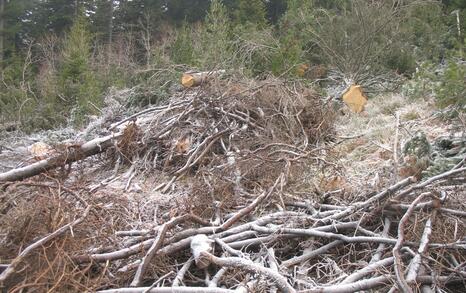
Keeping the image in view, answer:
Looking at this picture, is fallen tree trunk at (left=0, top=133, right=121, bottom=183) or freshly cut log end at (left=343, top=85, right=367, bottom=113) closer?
fallen tree trunk at (left=0, top=133, right=121, bottom=183)

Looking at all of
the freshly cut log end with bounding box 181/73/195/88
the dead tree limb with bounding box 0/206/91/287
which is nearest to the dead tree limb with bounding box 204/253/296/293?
the dead tree limb with bounding box 0/206/91/287

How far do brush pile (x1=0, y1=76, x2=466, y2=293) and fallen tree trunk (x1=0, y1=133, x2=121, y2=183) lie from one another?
12 mm

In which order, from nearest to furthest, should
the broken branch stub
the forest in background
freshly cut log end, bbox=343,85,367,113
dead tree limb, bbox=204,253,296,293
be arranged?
1. dead tree limb, bbox=204,253,296,293
2. the broken branch stub
3. freshly cut log end, bbox=343,85,367,113
4. the forest in background

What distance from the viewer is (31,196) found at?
3.00 metres

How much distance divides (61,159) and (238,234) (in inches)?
84.9

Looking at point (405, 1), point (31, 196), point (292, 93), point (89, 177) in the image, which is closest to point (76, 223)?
point (31, 196)

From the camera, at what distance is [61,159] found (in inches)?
167

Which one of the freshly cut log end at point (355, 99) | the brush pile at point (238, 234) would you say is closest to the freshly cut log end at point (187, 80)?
the freshly cut log end at point (355, 99)

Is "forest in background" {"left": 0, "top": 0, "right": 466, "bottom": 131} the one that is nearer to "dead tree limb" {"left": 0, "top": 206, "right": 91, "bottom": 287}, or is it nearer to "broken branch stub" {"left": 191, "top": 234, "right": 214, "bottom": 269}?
"broken branch stub" {"left": 191, "top": 234, "right": 214, "bottom": 269}

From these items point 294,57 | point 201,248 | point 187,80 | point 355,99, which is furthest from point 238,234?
point 294,57

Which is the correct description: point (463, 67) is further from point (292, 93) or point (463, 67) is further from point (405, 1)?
point (405, 1)

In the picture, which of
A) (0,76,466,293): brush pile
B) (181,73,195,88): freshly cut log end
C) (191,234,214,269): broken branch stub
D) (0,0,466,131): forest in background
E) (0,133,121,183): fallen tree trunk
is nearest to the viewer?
(0,76,466,293): brush pile

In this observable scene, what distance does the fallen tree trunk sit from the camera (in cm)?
376

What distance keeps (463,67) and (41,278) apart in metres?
4.80
